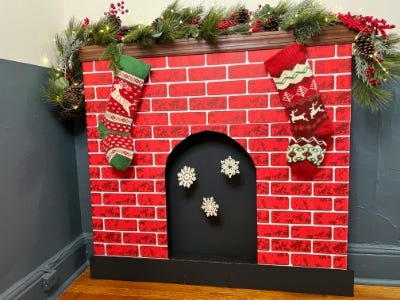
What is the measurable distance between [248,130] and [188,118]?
0.32 m

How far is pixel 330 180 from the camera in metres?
1.79

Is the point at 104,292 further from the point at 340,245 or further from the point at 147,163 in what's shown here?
the point at 340,245

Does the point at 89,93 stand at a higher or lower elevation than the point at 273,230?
higher

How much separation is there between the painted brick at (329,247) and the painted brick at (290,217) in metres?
0.13

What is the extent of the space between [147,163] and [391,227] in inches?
55.7

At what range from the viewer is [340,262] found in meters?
1.83

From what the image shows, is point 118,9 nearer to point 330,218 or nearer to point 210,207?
point 210,207

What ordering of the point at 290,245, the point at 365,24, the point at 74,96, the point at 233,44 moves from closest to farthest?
the point at 365,24 < the point at 233,44 < the point at 290,245 < the point at 74,96

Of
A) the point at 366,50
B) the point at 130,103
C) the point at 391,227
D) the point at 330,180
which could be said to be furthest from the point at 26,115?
the point at 391,227

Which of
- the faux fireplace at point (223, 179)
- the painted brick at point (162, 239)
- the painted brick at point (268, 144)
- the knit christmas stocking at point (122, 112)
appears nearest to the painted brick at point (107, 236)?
the faux fireplace at point (223, 179)

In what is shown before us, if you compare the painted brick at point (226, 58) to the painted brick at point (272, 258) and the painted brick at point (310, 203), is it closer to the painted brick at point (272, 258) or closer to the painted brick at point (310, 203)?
the painted brick at point (310, 203)

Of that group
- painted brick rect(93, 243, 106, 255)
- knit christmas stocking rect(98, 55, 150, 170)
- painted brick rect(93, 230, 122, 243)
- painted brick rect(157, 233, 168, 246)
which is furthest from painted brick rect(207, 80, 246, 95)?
painted brick rect(93, 243, 106, 255)

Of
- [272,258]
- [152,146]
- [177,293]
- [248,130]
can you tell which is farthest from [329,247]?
[152,146]

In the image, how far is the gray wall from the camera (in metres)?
1.64
